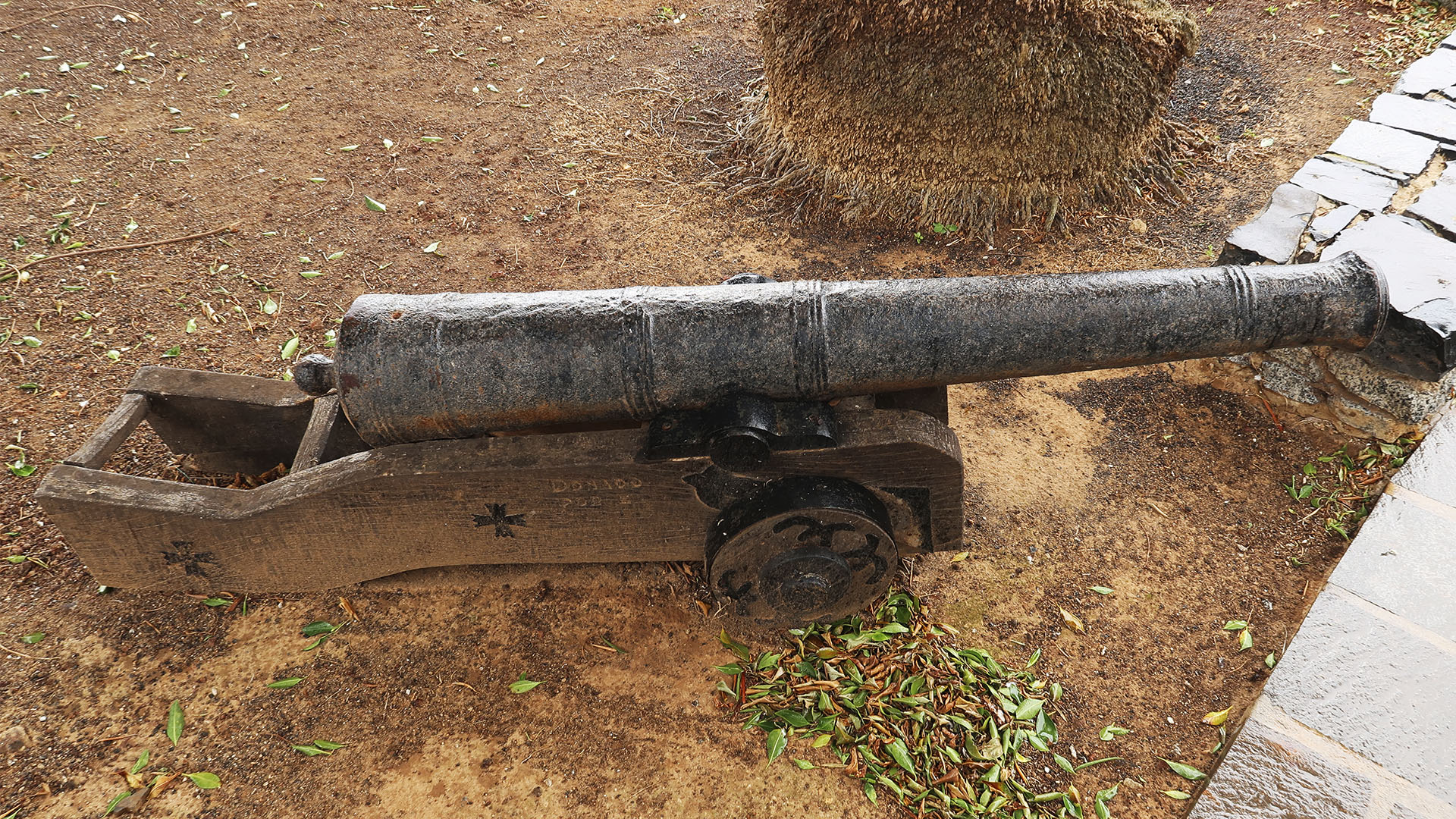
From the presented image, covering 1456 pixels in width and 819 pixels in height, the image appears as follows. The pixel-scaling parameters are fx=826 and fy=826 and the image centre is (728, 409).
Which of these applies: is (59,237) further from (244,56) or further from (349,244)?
(244,56)

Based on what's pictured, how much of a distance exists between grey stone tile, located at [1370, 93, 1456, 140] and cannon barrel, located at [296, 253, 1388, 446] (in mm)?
3843

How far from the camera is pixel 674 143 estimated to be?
6.87m

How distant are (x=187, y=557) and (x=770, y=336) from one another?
2.44 metres

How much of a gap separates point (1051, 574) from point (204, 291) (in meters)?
5.16

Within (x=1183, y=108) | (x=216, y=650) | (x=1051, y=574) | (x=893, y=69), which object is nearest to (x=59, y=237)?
(x=216, y=650)

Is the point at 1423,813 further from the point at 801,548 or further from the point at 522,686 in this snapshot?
the point at 522,686

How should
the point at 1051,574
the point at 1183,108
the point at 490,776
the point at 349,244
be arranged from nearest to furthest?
the point at 490,776 → the point at 1051,574 → the point at 349,244 → the point at 1183,108

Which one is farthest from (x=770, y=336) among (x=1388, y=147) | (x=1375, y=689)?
(x=1388, y=147)

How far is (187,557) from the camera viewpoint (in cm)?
318

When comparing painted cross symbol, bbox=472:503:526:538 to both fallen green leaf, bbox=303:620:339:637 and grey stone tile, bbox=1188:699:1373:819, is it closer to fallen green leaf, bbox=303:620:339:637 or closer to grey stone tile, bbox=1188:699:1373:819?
fallen green leaf, bbox=303:620:339:637

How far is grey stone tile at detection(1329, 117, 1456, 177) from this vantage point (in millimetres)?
4984

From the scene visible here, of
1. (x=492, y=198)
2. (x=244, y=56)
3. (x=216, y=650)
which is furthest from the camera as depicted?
(x=244, y=56)

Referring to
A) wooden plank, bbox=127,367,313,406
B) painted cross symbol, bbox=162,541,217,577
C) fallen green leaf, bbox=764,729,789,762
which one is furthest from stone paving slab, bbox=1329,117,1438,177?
painted cross symbol, bbox=162,541,217,577

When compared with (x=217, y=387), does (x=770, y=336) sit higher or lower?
higher
